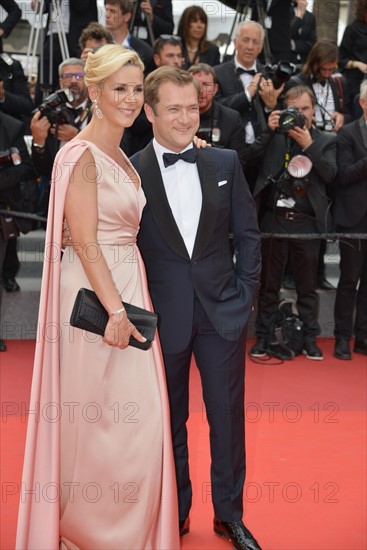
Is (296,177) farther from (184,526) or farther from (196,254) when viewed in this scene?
(184,526)

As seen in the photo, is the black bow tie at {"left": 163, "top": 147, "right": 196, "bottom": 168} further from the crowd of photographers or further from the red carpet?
the crowd of photographers

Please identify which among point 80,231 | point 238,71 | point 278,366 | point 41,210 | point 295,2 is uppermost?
point 295,2

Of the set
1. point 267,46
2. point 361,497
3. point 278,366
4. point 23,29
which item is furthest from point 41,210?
point 23,29

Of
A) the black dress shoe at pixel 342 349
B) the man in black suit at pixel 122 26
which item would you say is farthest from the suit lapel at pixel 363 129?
the man in black suit at pixel 122 26

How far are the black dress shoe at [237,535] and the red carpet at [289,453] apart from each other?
4cm

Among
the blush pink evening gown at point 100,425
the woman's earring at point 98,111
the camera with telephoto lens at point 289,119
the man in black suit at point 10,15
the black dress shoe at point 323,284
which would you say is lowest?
the black dress shoe at point 323,284

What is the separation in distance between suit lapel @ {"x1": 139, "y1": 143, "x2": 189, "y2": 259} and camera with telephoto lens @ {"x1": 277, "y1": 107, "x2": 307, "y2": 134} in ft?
8.56

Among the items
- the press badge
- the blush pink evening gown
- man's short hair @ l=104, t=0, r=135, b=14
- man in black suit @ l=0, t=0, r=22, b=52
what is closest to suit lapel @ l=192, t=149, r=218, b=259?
the blush pink evening gown

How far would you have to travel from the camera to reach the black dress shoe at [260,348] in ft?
20.2

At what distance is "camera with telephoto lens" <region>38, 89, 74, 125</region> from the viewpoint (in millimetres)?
5691

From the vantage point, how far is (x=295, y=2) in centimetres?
800

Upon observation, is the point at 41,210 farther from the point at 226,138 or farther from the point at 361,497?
the point at 361,497

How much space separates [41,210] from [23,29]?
4.89m

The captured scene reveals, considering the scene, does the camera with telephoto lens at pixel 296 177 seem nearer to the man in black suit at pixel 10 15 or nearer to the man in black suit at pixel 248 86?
the man in black suit at pixel 248 86
